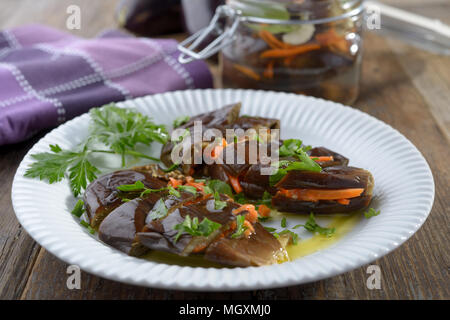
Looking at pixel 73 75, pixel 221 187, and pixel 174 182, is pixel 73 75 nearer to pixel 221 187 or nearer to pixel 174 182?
pixel 174 182

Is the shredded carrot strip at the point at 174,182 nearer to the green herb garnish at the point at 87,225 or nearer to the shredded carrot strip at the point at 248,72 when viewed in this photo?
the green herb garnish at the point at 87,225

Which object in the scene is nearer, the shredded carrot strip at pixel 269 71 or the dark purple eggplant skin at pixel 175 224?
the dark purple eggplant skin at pixel 175 224

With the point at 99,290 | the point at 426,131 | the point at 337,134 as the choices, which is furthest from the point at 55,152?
the point at 426,131

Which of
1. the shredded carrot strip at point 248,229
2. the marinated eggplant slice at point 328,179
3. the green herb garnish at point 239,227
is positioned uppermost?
the green herb garnish at point 239,227

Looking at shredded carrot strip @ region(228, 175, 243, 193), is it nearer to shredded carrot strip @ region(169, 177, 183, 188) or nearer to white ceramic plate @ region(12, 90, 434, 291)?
shredded carrot strip @ region(169, 177, 183, 188)

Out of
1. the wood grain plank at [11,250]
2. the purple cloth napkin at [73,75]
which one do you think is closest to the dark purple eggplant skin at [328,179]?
the wood grain plank at [11,250]

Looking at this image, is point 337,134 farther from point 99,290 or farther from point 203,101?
point 99,290
